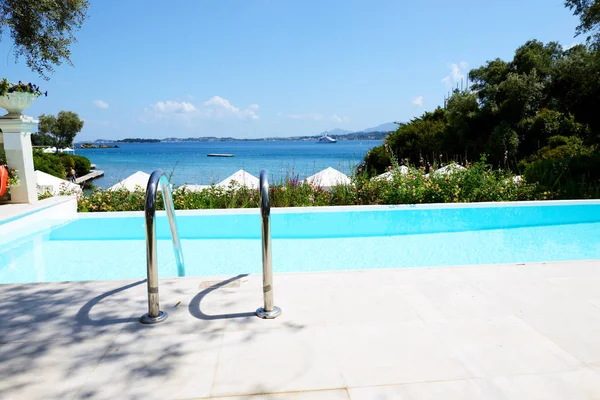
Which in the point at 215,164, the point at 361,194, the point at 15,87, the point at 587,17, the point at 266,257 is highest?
the point at 587,17

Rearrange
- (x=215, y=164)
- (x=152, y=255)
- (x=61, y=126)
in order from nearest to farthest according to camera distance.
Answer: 1. (x=152, y=255)
2. (x=61, y=126)
3. (x=215, y=164)

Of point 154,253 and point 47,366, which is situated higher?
point 154,253

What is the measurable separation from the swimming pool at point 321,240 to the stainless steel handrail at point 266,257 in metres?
2.29

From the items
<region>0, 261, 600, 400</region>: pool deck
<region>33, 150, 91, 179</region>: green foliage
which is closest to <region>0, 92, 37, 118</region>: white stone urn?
<region>0, 261, 600, 400</region>: pool deck

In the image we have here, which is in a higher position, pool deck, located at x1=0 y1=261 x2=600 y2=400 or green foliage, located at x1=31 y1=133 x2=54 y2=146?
green foliage, located at x1=31 y1=133 x2=54 y2=146

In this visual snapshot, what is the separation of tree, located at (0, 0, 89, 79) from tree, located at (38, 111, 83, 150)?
1903 inches

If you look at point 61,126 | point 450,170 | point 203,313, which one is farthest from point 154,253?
point 61,126

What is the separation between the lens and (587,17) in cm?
1100

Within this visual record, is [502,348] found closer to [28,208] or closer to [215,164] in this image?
[28,208]

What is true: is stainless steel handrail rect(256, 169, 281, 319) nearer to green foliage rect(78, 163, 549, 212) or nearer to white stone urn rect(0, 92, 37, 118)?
green foliage rect(78, 163, 549, 212)

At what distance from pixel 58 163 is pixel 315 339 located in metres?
24.6

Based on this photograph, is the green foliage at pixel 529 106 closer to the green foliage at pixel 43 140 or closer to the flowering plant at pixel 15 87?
the flowering plant at pixel 15 87

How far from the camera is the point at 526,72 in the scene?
18.5m

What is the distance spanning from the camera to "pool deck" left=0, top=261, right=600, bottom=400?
6.42 ft
